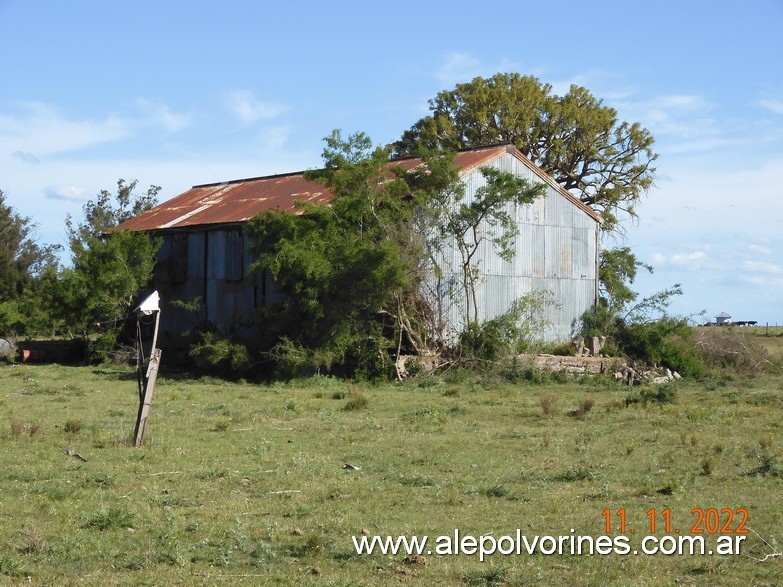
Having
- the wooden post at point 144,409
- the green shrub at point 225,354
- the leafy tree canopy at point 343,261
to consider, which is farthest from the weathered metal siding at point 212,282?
the wooden post at point 144,409

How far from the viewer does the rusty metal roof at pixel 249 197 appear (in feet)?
113

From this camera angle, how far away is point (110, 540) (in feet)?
31.4

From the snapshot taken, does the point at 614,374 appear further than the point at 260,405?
Yes

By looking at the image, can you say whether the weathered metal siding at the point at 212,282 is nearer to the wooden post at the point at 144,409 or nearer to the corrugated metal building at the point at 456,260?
the corrugated metal building at the point at 456,260

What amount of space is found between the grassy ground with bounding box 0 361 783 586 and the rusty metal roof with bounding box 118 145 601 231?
44.1 ft

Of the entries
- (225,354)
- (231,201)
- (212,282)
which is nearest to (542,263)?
(212,282)

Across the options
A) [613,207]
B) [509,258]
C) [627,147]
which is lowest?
[509,258]

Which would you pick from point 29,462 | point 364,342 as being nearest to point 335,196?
point 364,342

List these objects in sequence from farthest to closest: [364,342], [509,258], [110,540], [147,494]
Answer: [509,258]
[364,342]
[147,494]
[110,540]

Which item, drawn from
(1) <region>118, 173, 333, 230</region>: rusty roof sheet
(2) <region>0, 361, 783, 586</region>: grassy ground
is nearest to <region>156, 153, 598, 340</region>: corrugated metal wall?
(1) <region>118, 173, 333, 230</region>: rusty roof sheet

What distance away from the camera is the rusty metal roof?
34.5 meters

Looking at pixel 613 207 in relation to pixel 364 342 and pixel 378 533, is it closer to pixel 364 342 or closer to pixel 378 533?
pixel 364 342

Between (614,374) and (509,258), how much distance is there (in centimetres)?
521

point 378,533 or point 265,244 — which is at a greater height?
point 265,244
